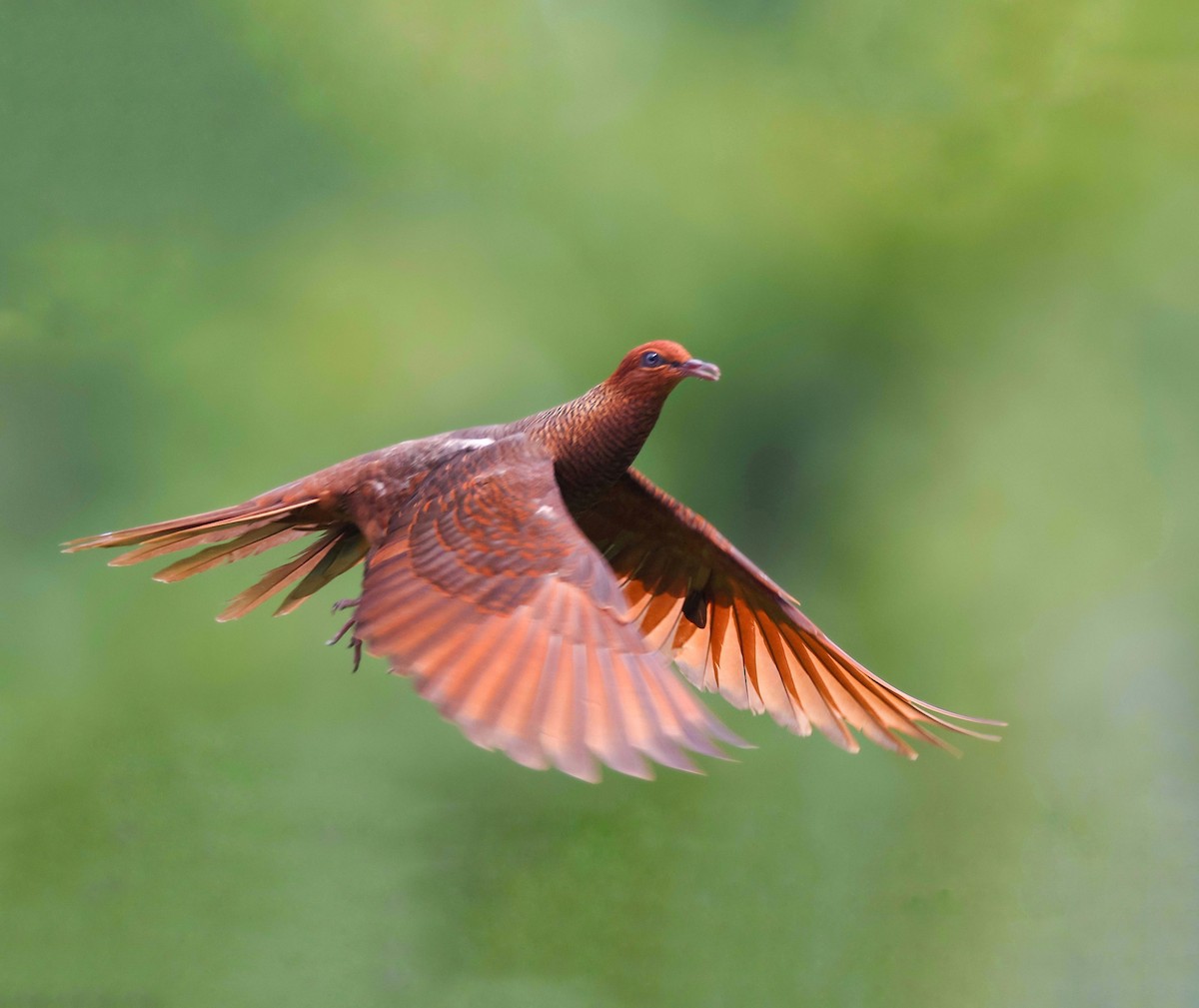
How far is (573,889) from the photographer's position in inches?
342

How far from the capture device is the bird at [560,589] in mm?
2686

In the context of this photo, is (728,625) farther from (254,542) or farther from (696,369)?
(254,542)

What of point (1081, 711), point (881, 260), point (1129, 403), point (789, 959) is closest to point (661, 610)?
point (789, 959)

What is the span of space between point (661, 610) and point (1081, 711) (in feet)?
21.0

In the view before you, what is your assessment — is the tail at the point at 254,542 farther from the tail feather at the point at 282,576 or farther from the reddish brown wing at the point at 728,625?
the reddish brown wing at the point at 728,625

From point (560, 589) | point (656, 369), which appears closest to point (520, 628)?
point (560, 589)

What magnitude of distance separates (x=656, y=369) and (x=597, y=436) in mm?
235

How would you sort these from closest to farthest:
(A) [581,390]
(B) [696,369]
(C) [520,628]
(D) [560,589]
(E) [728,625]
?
1. (C) [520,628]
2. (D) [560,589]
3. (B) [696,369]
4. (E) [728,625]
5. (A) [581,390]

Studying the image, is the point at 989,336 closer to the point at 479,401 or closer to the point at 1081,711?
the point at 1081,711

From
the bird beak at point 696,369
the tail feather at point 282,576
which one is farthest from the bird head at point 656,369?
the tail feather at point 282,576

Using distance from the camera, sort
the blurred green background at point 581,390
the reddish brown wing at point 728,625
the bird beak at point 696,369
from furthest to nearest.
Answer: the blurred green background at point 581,390, the reddish brown wing at point 728,625, the bird beak at point 696,369

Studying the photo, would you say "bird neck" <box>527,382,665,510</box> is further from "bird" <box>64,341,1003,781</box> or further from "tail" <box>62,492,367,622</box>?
"tail" <box>62,492,367,622</box>

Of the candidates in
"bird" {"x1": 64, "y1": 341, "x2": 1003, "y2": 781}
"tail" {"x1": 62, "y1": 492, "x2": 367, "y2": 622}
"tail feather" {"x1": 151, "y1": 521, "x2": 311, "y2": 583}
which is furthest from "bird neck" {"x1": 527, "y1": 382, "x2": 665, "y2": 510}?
"tail feather" {"x1": 151, "y1": 521, "x2": 311, "y2": 583}

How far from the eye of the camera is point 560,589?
313cm
